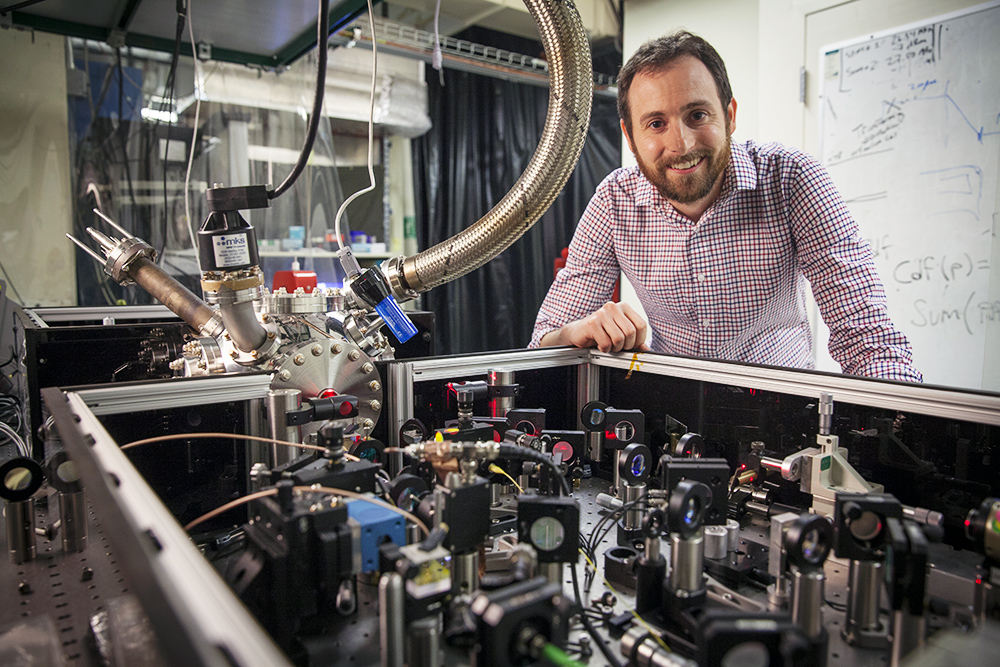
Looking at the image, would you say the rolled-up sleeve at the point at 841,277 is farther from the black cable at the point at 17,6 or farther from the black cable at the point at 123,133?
the black cable at the point at 123,133

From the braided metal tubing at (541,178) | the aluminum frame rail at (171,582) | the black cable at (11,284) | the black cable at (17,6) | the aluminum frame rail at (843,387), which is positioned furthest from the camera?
the black cable at (11,284)

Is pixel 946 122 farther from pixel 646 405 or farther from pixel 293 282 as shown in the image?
pixel 293 282

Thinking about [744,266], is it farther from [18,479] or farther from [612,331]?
[18,479]

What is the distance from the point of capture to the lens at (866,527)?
62cm

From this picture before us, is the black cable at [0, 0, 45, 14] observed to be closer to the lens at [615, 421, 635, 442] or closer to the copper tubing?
the copper tubing

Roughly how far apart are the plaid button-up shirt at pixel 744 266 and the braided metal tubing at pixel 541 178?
0.61 metres

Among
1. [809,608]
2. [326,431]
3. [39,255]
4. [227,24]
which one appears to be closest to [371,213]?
[39,255]

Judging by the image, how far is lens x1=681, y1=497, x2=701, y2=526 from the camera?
2.17 feet

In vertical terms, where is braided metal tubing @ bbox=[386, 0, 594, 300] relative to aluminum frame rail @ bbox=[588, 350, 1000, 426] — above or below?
above

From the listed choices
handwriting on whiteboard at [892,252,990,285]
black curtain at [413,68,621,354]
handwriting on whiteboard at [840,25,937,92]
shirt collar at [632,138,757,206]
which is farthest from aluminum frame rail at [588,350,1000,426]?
black curtain at [413,68,621,354]

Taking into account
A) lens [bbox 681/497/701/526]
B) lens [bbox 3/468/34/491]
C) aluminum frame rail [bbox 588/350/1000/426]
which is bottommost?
lens [bbox 681/497/701/526]

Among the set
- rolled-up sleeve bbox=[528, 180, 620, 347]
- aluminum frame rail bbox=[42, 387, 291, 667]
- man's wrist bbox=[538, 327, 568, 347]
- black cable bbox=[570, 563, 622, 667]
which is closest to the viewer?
aluminum frame rail bbox=[42, 387, 291, 667]

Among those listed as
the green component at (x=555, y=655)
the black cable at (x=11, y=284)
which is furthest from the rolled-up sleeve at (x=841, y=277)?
the black cable at (x=11, y=284)

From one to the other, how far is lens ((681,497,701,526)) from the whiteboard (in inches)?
72.7
